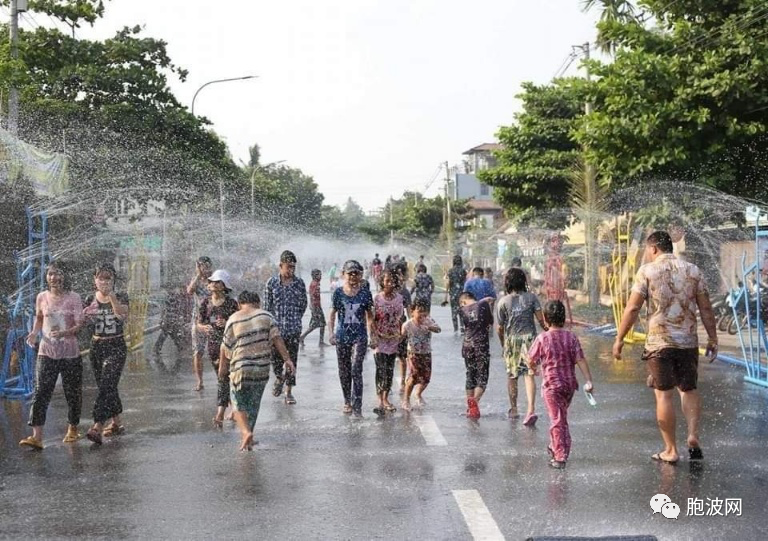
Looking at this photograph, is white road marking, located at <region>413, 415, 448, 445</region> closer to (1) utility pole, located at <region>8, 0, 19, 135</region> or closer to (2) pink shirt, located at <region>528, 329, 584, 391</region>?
(2) pink shirt, located at <region>528, 329, 584, 391</region>

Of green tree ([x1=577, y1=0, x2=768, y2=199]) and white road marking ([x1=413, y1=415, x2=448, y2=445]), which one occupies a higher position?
green tree ([x1=577, y1=0, x2=768, y2=199])

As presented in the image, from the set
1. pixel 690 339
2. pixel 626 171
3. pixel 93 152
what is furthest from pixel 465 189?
pixel 690 339

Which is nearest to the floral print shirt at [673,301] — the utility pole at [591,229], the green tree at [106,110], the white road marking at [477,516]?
the white road marking at [477,516]

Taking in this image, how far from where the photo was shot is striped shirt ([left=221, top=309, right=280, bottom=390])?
29.1 ft

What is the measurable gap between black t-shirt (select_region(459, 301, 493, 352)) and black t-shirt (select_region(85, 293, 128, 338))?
350cm

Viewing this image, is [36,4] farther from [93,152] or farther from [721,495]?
[721,495]

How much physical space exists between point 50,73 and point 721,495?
73.9 ft

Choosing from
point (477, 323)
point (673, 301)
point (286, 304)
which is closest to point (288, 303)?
point (286, 304)

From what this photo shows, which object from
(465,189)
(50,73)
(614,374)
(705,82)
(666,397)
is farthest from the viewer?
(465,189)

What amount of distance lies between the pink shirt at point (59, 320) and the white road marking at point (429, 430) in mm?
3210

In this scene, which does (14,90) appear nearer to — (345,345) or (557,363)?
(345,345)

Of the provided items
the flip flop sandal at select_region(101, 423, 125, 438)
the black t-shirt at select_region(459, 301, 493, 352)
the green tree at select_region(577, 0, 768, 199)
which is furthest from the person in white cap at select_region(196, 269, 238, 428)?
the green tree at select_region(577, 0, 768, 199)

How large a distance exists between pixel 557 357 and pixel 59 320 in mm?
4320

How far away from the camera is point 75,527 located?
622cm
